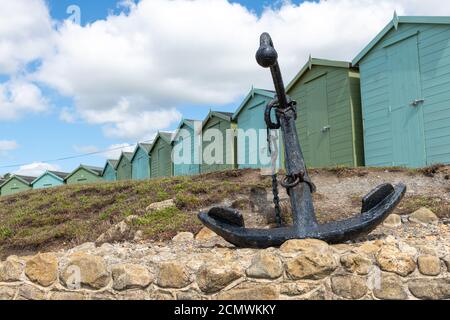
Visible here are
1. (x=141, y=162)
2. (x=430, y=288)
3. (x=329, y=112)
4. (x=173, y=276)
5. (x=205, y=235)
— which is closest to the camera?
(x=430, y=288)

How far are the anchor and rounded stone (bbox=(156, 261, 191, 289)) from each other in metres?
0.66

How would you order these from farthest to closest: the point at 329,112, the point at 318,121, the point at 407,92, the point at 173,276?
the point at 318,121, the point at 329,112, the point at 407,92, the point at 173,276

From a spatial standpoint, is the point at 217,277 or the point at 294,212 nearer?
the point at 217,277

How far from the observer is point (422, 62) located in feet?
33.6

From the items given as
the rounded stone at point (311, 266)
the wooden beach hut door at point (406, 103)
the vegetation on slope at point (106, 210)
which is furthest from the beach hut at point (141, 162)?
the rounded stone at point (311, 266)

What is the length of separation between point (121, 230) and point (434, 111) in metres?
6.86

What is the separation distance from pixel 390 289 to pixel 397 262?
176 millimetres

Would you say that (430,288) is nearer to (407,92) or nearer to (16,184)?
(407,92)

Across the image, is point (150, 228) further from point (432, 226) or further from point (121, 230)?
point (432, 226)

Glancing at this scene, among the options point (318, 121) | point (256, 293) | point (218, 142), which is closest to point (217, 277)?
point (256, 293)

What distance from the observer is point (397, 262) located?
3.12m

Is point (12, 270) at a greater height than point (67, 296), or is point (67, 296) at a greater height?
point (12, 270)

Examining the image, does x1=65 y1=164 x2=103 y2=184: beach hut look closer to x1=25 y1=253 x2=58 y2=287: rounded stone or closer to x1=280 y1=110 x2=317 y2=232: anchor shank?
x1=25 y1=253 x2=58 y2=287: rounded stone
